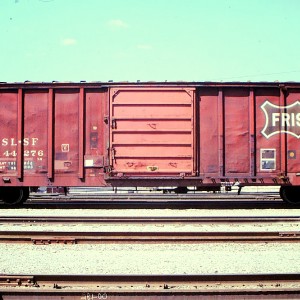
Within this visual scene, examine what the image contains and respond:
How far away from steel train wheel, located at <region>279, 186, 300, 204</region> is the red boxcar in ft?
2.12

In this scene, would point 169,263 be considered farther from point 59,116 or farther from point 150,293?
point 59,116

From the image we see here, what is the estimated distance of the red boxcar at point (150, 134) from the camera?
1220 centimetres

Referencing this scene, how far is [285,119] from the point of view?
12.5 metres

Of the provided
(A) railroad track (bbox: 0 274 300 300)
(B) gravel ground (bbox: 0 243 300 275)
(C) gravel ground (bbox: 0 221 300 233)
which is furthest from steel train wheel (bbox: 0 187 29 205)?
(A) railroad track (bbox: 0 274 300 300)

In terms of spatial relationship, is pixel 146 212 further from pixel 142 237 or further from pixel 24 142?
pixel 24 142

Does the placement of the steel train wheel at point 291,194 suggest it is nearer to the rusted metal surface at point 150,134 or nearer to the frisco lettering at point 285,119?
the rusted metal surface at point 150,134

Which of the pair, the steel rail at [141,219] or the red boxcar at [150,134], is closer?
the steel rail at [141,219]

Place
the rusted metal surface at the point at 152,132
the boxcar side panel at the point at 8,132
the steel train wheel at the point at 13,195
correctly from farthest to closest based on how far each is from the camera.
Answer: the steel train wheel at the point at 13,195
the boxcar side panel at the point at 8,132
the rusted metal surface at the point at 152,132

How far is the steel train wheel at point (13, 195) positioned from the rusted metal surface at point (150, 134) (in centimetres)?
65

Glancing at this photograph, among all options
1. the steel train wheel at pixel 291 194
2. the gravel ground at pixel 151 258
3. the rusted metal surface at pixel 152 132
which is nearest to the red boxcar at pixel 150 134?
the rusted metal surface at pixel 152 132

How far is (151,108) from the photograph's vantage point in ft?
40.3

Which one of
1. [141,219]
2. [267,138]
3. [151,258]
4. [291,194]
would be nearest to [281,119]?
[267,138]

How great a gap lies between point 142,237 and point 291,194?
667 cm

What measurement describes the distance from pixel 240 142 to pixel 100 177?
436 cm
